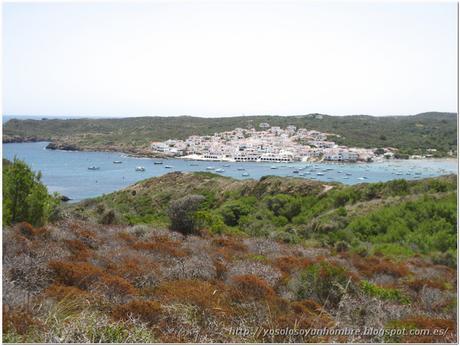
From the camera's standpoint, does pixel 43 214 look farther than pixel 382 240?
No

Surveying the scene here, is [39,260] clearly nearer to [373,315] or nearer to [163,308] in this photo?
[163,308]

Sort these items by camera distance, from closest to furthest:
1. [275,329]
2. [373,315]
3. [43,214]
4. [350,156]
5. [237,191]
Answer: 1. [275,329]
2. [373,315]
3. [43,214]
4. [237,191]
5. [350,156]

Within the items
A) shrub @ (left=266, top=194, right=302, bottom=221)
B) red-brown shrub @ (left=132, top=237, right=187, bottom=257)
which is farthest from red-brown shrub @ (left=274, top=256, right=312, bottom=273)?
shrub @ (left=266, top=194, right=302, bottom=221)

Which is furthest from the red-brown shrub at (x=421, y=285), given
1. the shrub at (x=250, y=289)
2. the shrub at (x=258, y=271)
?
the shrub at (x=250, y=289)

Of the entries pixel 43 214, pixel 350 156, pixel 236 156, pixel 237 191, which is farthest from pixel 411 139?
pixel 43 214

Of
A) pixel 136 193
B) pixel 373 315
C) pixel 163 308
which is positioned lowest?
pixel 136 193

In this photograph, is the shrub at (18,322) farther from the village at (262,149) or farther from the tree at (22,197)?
the village at (262,149)

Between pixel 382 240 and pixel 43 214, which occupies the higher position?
pixel 43 214
